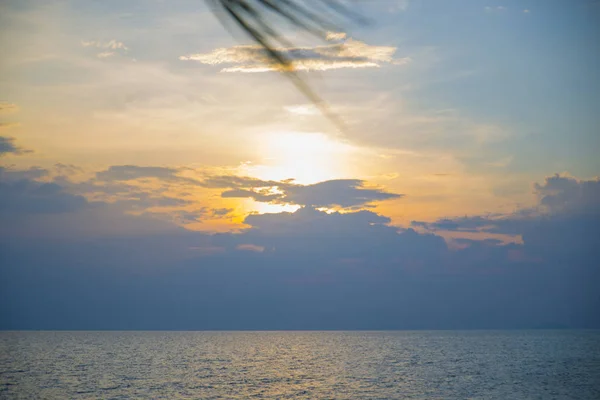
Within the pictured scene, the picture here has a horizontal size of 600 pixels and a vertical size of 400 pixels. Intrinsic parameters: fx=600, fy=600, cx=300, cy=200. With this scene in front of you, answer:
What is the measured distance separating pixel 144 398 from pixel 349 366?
1356 inches

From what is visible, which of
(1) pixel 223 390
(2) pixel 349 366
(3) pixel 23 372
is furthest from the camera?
(2) pixel 349 366

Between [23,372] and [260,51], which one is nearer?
[260,51]

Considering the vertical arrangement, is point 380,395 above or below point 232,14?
below

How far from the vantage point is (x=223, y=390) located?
147ft

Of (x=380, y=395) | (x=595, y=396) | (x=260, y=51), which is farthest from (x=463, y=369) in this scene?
(x=260, y=51)

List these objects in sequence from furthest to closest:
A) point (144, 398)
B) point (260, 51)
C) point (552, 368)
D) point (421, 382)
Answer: point (552, 368) → point (421, 382) → point (144, 398) → point (260, 51)

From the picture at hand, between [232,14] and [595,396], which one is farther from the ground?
[232,14]

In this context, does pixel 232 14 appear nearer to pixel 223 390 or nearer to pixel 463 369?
pixel 223 390

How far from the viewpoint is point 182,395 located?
42.2 meters

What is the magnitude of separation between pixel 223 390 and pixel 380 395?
1172cm

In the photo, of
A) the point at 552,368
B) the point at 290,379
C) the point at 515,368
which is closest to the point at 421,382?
the point at 290,379

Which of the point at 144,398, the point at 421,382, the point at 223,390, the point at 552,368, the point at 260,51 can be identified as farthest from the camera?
the point at 552,368

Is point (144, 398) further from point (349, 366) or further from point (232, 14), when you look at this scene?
point (232, 14)

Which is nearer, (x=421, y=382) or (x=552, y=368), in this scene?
(x=421, y=382)
